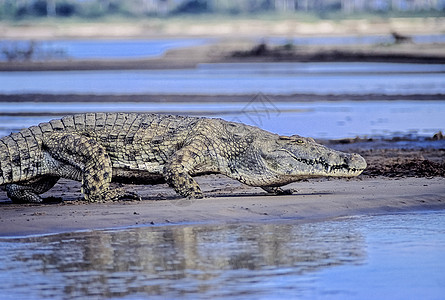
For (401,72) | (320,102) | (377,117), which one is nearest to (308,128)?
(377,117)

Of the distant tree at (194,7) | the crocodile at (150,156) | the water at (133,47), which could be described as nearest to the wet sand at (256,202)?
the crocodile at (150,156)

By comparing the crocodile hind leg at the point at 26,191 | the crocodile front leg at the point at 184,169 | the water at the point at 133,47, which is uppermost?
the water at the point at 133,47

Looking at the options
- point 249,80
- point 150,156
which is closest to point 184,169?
point 150,156

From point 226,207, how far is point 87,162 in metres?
1.45

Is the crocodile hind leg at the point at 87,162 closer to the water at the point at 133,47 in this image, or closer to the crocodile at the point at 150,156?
the crocodile at the point at 150,156

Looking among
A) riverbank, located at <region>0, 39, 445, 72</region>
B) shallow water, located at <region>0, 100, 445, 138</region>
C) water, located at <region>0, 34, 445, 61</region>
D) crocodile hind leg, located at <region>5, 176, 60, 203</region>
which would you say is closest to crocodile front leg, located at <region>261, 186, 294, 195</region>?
crocodile hind leg, located at <region>5, 176, 60, 203</region>

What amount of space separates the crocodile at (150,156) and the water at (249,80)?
14.8 m

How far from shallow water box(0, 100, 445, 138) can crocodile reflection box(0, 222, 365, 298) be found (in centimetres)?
731

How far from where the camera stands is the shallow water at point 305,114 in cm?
1544

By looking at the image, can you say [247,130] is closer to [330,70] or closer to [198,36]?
[330,70]

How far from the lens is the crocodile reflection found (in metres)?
5.71

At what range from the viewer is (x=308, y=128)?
51.5ft

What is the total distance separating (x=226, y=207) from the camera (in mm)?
8125

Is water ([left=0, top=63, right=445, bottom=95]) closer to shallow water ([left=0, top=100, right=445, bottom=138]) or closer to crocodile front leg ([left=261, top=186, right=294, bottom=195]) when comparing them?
shallow water ([left=0, top=100, right=445, bottom=138])
